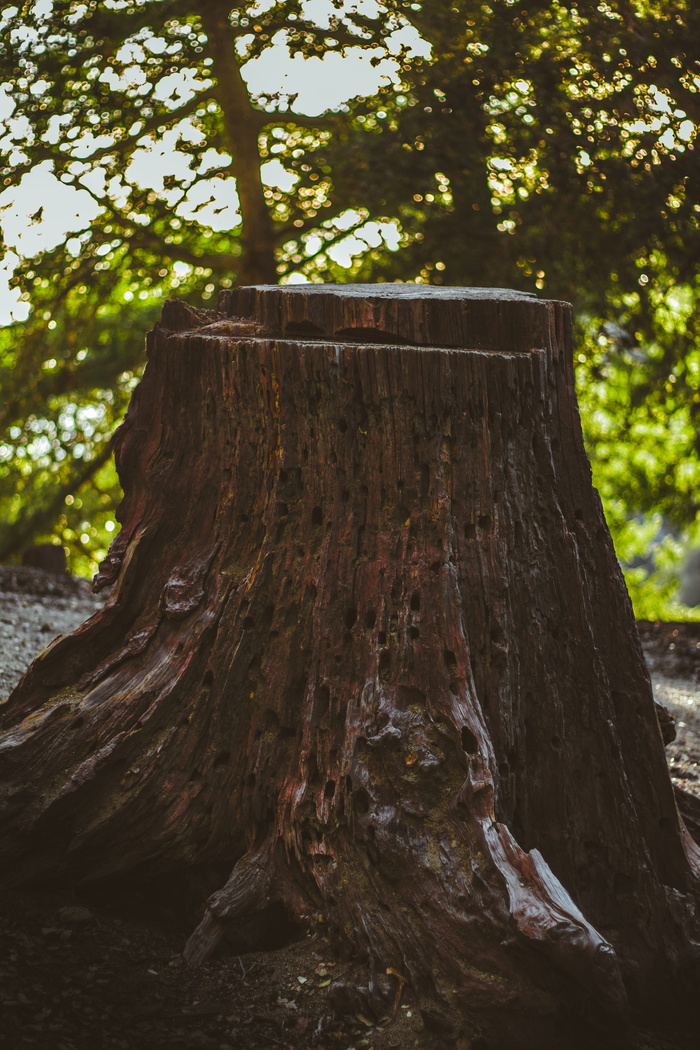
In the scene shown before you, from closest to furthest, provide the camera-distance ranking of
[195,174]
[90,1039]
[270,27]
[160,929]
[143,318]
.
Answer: [90,1039] → [160,929] → [270,27] → [195,174] → [143,318]

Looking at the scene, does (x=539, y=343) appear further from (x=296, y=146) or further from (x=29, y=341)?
(x=29, y=341)

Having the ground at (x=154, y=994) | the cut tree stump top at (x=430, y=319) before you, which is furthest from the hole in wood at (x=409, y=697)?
the cut tree stump top at (x=430, y=319)

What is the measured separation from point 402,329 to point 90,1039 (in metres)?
2.16

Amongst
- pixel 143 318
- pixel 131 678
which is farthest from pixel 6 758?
pixel 143 318

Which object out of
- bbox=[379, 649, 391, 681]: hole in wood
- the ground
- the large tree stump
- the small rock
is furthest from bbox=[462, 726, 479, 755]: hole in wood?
the small rock

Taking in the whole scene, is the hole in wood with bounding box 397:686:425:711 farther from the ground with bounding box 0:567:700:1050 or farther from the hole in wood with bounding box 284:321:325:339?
the hole in wood with bounding box 284:321:325:339

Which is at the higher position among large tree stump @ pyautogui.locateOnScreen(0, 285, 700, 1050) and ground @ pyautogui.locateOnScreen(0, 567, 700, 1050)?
large tree stump @ pyautogui.locateOnScreen(0, 285, 700, 1050)

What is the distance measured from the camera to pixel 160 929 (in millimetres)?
2625

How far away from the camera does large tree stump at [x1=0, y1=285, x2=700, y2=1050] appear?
2.47 m

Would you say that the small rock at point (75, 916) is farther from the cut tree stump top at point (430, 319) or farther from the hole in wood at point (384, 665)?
the cut tree stump top at point (430, 319)

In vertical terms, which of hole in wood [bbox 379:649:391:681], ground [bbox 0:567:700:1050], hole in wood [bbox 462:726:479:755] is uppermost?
hole in wood [bbox 379:649:391:681]

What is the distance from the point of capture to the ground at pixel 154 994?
6.84ft

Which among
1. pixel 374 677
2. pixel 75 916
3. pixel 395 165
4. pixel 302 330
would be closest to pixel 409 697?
pixel 374 677

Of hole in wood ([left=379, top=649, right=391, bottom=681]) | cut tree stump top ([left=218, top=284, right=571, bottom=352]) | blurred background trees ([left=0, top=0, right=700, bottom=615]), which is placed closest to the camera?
hole in wood ([left=379, top=649, right=391, bottom=681])
